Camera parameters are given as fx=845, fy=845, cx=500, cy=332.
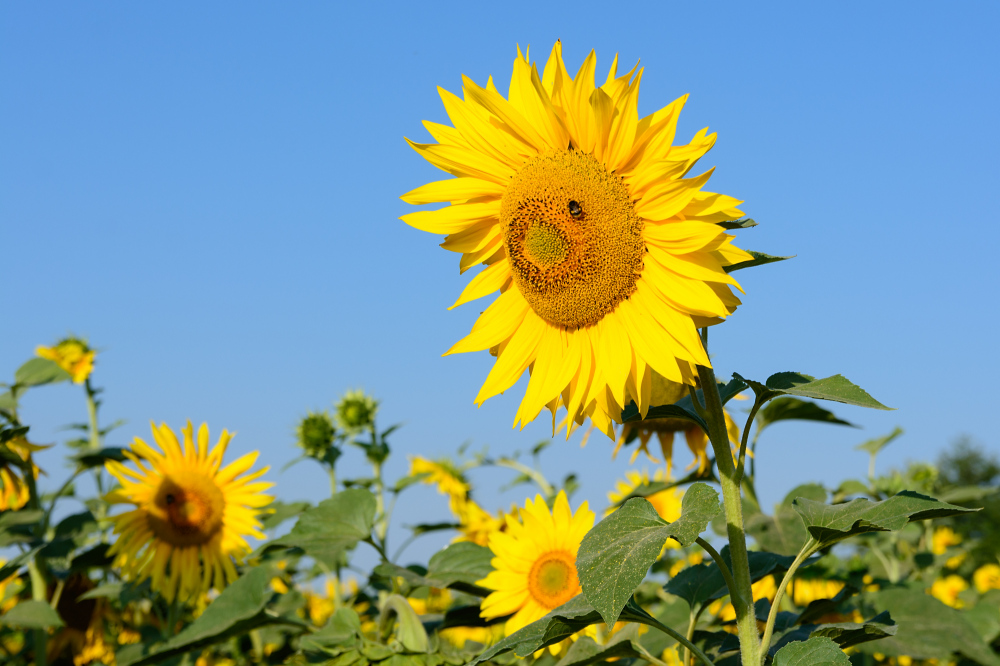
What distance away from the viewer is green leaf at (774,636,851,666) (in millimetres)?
1294

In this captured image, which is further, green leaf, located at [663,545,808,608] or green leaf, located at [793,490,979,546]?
green leaf, located at [663,545,808,608]

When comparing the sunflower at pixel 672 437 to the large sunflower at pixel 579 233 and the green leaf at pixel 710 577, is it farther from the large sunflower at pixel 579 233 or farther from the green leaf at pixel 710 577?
the large sunflower at pixel 579 233

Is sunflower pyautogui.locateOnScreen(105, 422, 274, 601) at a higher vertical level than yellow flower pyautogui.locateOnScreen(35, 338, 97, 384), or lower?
lower

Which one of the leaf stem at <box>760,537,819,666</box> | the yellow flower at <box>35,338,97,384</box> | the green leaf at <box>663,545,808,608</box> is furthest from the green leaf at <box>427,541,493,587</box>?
the yellow flower at <box>35,338,97,384</box>

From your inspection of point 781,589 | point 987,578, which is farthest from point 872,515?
point 987,578

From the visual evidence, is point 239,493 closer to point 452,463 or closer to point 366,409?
point 366,409

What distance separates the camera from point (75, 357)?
14.7ft

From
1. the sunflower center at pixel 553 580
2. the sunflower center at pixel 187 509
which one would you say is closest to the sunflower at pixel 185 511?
the sunflower center at pixel 187 509

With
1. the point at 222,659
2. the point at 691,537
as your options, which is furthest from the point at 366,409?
the point at 691,537

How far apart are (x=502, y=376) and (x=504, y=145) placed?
0.47 metres

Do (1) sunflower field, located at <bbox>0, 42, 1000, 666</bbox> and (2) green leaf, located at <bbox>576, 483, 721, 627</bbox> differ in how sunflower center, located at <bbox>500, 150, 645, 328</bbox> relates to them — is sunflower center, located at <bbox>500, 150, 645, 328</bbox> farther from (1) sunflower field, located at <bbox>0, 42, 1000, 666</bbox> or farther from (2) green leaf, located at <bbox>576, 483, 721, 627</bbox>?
(2) green leaf, located at <bbox>576, 483, 721, 627</bbox>

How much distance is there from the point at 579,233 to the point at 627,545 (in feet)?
1.99

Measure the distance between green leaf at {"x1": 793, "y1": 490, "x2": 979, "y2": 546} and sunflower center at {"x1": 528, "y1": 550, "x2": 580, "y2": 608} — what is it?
1.13 meters

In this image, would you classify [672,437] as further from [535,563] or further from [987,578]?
[987,578]
